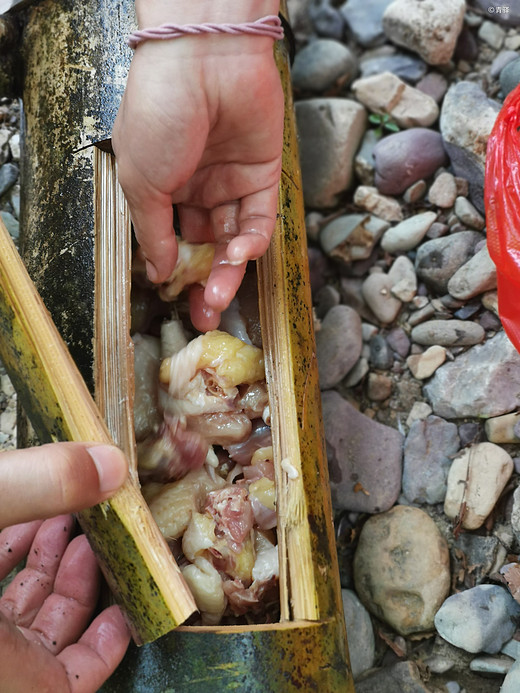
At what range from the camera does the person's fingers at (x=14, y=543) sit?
6.10 ft

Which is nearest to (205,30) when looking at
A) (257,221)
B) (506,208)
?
(257,221)

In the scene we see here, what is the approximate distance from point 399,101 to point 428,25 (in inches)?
12.0

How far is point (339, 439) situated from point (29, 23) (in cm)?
168

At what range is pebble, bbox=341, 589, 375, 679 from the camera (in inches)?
78.3

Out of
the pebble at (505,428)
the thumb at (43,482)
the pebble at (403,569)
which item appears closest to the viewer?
the thumb at (43,482)

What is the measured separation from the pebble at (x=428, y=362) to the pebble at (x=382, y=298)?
19 centimetres

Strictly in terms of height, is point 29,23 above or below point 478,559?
above

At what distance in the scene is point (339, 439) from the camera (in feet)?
7.38

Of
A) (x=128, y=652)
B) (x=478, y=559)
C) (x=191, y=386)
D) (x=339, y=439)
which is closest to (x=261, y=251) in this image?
(x=191, y=386)

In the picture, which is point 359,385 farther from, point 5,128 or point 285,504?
point 5,128

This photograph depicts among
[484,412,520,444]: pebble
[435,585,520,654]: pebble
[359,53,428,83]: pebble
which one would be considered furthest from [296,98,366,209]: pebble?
[435,585,520,654]: pebble

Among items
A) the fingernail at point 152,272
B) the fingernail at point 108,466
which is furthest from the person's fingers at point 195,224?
the fingernail at point 108,466

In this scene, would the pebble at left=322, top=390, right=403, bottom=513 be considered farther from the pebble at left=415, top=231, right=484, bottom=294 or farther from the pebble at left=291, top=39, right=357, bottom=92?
the pebble at left=291, top=39, right=357, bottom=92

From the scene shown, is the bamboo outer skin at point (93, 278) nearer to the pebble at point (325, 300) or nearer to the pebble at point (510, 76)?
the pebble at point (325, 300)
